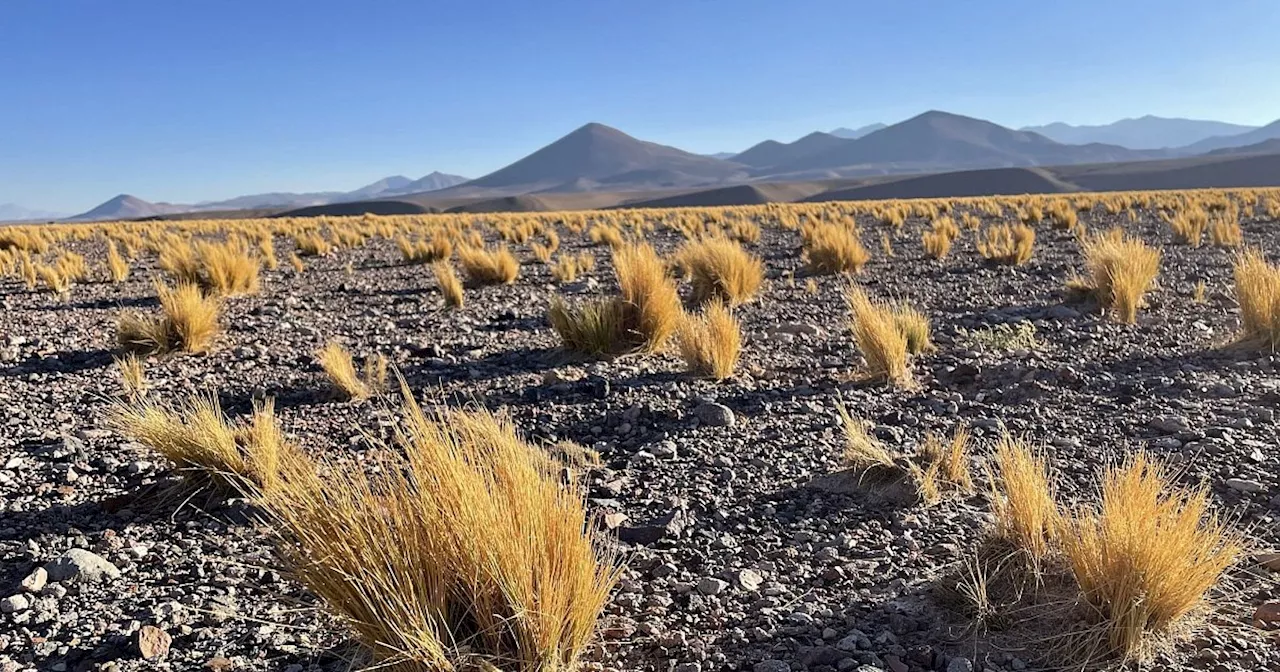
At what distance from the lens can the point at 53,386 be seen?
536 cm

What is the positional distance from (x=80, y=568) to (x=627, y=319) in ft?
13.5

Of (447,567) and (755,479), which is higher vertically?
(447,567)

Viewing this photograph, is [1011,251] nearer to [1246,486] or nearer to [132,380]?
[1246,486]

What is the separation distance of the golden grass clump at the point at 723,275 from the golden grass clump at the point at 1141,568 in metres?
6.22

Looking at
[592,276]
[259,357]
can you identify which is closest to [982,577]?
[259,357]

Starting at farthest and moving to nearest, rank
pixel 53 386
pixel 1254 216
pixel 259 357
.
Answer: pixel 1254 216 → pixel 259 357 → pixel 53 386

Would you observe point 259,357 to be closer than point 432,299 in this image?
Yes

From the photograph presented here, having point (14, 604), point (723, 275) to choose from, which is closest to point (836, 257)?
point (723, 275)

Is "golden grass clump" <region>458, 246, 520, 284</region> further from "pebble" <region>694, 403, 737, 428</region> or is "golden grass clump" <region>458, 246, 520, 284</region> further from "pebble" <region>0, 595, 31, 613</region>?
"pebble" <region>0, 595, 31, 613</region>

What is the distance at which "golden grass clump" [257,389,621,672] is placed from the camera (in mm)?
1984

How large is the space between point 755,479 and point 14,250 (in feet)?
60.3

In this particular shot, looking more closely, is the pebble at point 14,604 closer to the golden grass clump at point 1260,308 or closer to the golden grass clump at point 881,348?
the golden grass clump at point 881,348

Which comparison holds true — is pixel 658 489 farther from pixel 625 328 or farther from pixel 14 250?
pixel 14 250

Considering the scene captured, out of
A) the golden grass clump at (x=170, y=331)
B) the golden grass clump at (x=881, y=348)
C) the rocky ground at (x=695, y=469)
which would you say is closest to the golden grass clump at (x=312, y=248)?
the rocky ground at (x=695, y=469)
